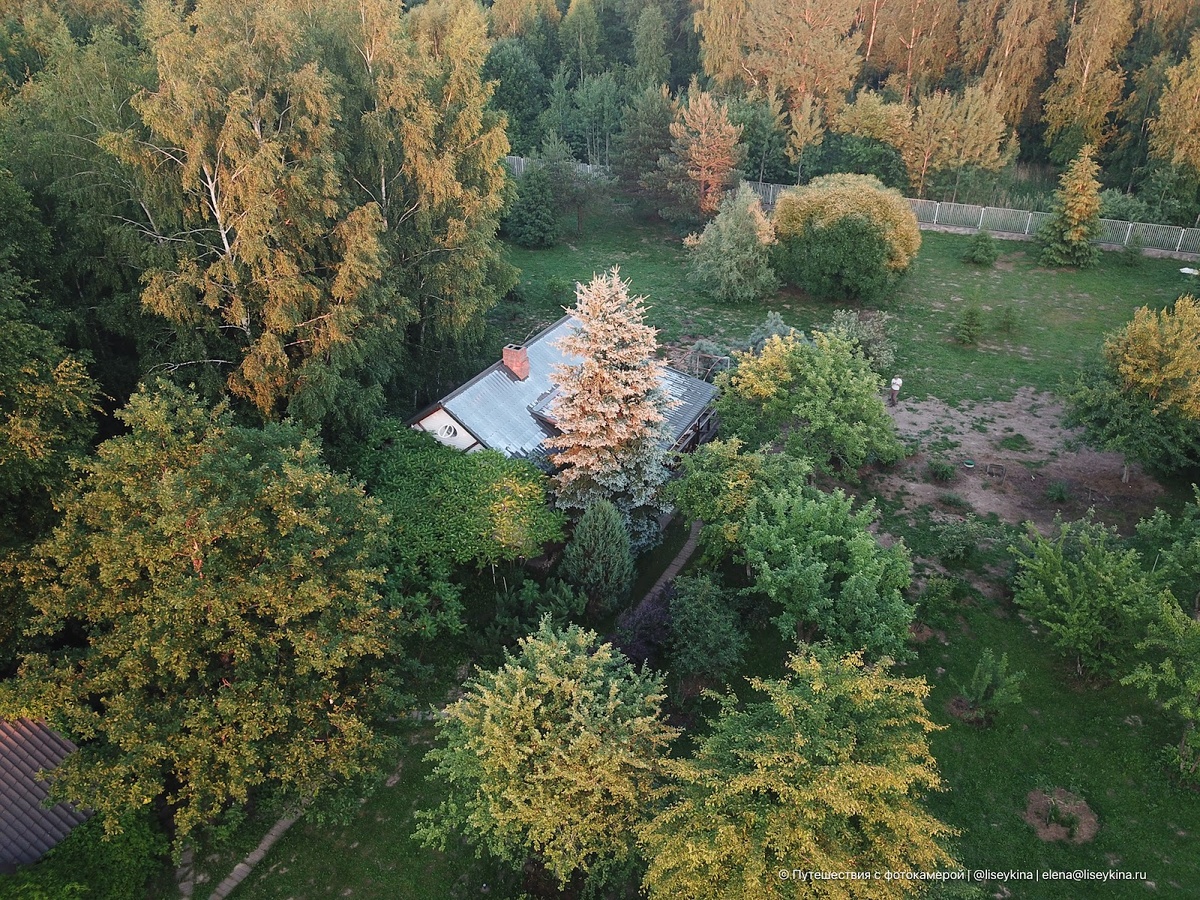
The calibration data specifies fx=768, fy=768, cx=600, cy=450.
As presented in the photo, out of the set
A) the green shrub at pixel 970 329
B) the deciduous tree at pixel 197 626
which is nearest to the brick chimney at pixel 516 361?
the deciduous tree at pixel 197 626

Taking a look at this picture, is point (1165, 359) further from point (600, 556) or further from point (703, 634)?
point (600, 556)

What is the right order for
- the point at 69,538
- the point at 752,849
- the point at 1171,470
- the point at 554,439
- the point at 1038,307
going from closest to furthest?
the point at 752,849, the point at 69,538, the point at 554,439, the point at 1171,470, the point at 1038,307

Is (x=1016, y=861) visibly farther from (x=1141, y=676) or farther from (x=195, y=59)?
(x=195, y=59)

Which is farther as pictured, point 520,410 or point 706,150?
point 706,150

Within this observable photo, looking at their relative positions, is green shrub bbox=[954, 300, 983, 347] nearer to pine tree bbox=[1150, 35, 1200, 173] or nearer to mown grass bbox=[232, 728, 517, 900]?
pine tree bbox=[1150, 35, 1200, 173]

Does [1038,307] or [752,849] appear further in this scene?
[1038,307]

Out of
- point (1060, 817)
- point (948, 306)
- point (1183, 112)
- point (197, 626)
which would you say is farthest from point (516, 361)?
point (1183, 112)

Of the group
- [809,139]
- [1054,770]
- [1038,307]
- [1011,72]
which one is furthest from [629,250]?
[1054,770]

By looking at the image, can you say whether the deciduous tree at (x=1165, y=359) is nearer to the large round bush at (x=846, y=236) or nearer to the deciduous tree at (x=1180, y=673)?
the deciduous tree at (x=1180, y=673)
